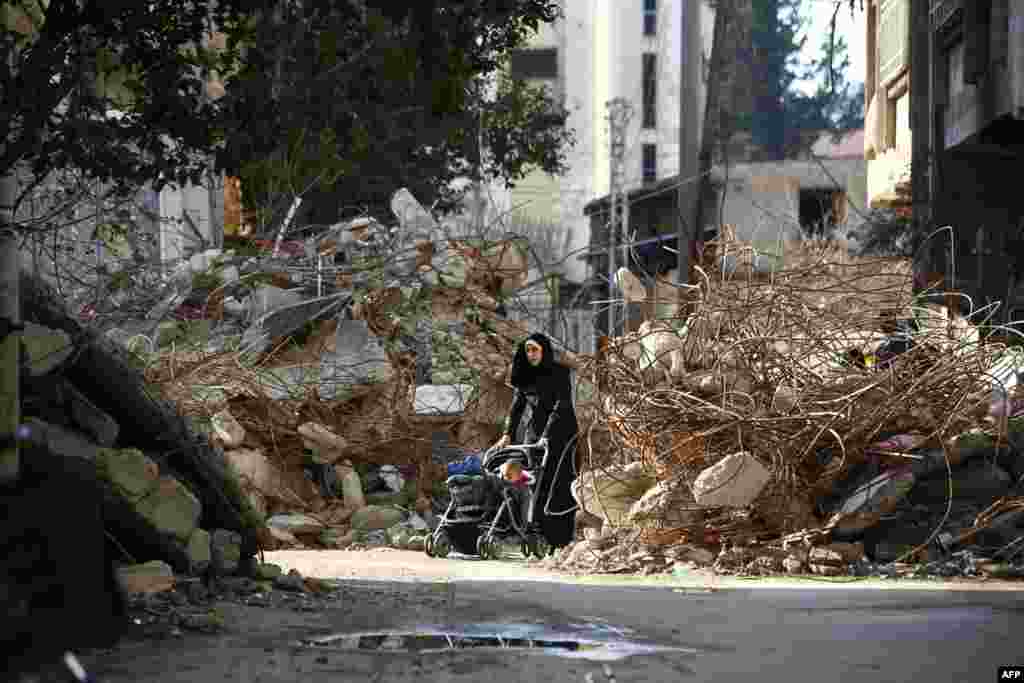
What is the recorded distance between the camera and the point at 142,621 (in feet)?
31.3

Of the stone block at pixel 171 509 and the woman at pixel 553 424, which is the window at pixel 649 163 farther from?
the stone block at pixel 171 509

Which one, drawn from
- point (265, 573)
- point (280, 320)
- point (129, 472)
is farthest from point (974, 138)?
point (129, 472)

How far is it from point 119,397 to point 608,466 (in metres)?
6.03

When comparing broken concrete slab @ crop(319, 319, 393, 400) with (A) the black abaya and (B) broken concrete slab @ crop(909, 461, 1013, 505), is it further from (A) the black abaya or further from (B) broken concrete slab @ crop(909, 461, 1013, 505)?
(B) broken concrete slab @ crop(909, 461, 1013, 505)

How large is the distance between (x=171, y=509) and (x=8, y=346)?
1941 mm

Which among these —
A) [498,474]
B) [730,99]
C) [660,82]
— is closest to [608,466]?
[498,474]

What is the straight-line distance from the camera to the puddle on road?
360 inches

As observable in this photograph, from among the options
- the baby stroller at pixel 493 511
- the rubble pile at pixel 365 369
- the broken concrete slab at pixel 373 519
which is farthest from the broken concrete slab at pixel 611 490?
the broken concrete slab at pixel 373 519

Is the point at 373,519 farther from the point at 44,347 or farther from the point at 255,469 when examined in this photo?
the point at 44,347

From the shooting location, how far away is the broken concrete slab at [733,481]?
553 inches

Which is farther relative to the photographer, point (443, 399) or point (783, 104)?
point (783, 104)

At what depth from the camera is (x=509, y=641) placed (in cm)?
956

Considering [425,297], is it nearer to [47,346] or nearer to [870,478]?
[870,478]

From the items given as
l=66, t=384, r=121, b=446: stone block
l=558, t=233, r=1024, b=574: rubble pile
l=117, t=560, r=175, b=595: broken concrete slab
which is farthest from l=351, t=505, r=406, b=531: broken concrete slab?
l=117, t=560, r=175, b=595: broken concrete slab
